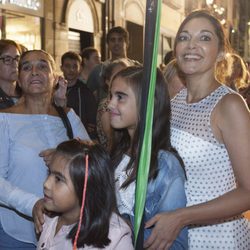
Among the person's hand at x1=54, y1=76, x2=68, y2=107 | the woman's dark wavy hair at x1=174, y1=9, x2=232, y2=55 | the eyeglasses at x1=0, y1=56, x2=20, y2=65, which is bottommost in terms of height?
the person's hand at x1=54, y1=76, x2=68, y2=107

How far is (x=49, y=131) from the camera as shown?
2.47 meters

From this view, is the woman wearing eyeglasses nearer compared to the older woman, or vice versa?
the older woman

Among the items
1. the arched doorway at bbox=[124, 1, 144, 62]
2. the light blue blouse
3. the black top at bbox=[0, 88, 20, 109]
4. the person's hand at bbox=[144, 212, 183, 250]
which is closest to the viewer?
the person's hand at bbox=[144, 212, 183, 250]

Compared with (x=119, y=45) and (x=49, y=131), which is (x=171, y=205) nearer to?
(x=49, y=131)

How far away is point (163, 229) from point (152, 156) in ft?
1.06

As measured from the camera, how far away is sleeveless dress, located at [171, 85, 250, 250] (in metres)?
1.93

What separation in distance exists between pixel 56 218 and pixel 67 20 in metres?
8.56

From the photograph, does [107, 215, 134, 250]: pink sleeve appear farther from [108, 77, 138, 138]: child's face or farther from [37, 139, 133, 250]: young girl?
[108, 77, 138, 138]: child's face

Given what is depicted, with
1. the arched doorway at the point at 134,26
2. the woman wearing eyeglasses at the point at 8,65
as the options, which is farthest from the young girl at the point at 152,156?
the arched doorway at the point at 134,26

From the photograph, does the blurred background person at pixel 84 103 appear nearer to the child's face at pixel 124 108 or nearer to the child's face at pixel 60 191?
the child's face at pixel 124 108

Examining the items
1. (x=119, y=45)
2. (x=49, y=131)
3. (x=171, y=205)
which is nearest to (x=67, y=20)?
(x=119, y=45)

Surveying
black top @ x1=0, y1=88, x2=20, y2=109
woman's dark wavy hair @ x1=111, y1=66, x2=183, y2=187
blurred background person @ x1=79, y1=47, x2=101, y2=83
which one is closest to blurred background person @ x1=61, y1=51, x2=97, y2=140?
blurred background person @ x1=79, y1=47, x2=101, y2=83

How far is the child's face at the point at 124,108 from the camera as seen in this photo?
2.00 m

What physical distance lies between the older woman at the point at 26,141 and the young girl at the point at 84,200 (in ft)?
1.41
